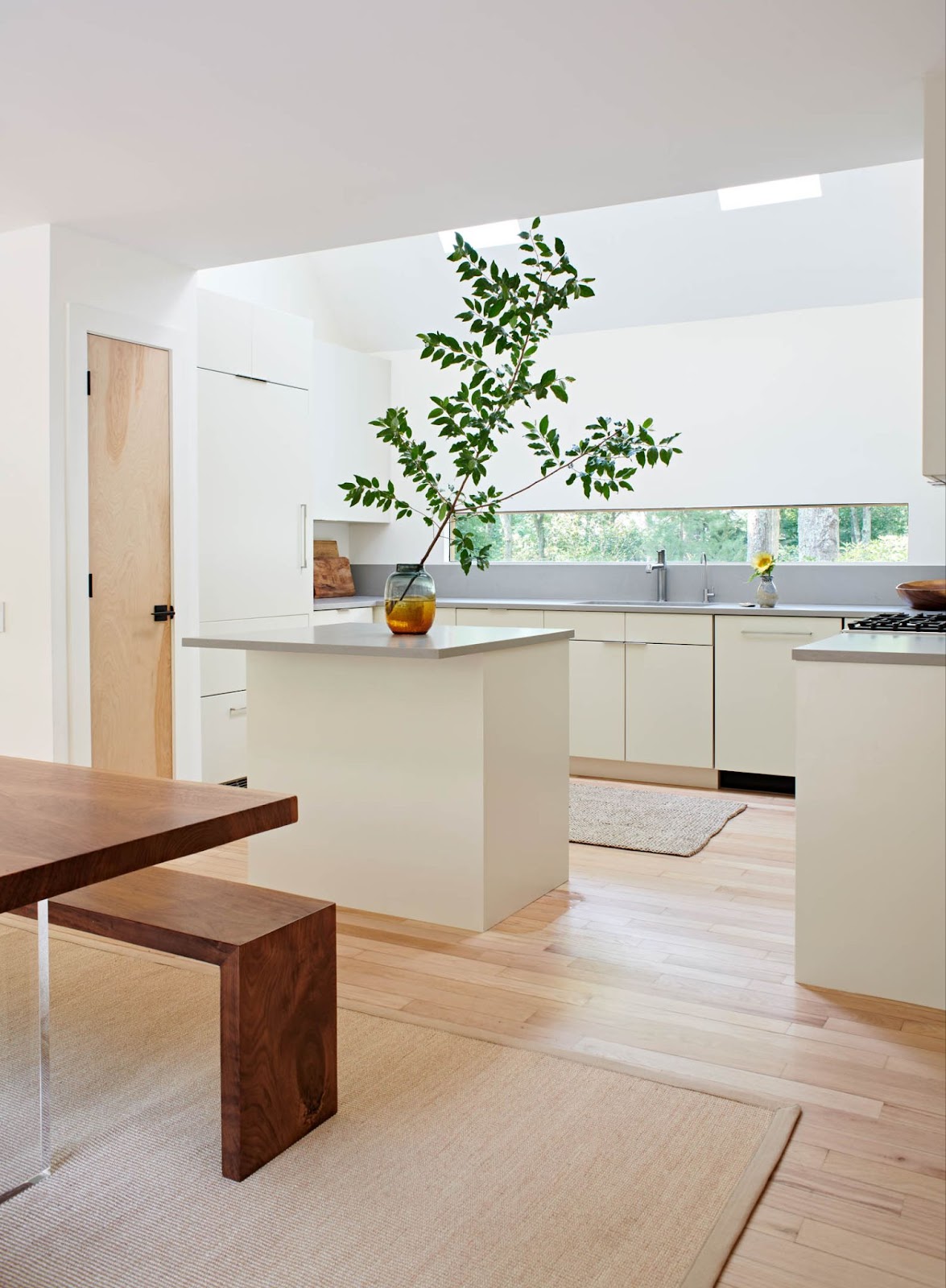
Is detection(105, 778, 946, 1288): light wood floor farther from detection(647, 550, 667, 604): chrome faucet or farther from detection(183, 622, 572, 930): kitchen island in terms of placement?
detection(647, 550, 667, 604): chrome faucet

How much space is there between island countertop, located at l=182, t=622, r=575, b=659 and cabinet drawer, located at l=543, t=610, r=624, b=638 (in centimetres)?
175

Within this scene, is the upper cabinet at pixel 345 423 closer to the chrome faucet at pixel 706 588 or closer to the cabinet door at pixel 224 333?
the cabinet door at pixel 224 333

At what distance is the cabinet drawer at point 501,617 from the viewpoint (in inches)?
222

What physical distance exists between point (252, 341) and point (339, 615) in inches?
59.0

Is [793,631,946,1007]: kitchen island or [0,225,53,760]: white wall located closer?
[793,631,946,1007]: kitchen island

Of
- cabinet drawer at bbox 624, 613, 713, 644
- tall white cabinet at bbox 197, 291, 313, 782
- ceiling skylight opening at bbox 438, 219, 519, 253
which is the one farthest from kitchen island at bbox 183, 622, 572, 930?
ceiling skylight opening at bbox 438, 219, 519, 253

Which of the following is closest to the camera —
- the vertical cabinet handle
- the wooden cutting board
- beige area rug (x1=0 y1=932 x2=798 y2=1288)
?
beige area rug (x1=0 y1=932 x2=798 y2=1288)

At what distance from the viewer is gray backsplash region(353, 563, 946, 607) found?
541cm

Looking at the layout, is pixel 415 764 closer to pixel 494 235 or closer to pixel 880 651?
pixel 880 651

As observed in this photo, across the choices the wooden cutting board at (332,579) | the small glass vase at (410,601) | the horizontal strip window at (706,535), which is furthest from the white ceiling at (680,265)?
the small glass vase at (410,601)

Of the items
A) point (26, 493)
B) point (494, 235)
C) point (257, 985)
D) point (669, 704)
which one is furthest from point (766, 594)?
point (257, 985)

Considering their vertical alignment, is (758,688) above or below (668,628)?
below

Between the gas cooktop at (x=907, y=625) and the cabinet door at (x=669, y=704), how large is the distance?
134 centimetres

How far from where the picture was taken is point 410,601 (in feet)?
11.4
